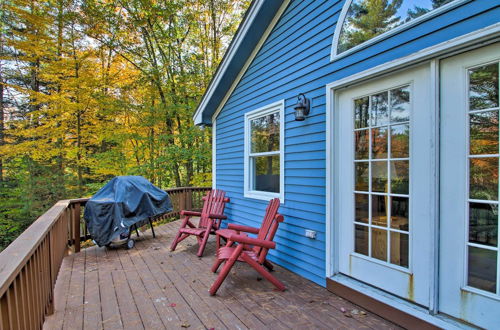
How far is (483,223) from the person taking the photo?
1700 mm

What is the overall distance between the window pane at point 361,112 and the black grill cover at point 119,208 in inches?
143

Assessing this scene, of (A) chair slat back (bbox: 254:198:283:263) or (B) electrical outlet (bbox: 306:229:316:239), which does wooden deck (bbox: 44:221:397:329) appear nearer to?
(A) chair slat back (bbox: 254:198:283:263)

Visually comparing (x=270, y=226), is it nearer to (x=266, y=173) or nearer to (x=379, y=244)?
(x=266, y=173)

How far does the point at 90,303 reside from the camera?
2.53m

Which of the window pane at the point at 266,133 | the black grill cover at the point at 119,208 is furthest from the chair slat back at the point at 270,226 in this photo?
the black grill cover at the point at 119,208

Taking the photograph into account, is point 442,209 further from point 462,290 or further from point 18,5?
point 18,5

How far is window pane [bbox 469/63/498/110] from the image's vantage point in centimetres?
165

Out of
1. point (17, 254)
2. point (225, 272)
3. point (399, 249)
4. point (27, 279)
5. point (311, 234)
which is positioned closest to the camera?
point (17, 254)

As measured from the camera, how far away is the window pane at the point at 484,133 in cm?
166

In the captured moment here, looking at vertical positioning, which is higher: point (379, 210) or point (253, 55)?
point (253, 55)

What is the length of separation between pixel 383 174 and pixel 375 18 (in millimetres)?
1395

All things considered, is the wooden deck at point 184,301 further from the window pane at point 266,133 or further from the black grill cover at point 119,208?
the window pane at point 266,133

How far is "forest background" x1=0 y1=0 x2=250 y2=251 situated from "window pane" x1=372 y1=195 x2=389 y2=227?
282 inches

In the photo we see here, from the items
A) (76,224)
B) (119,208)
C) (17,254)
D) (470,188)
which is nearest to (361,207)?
(470,188)
